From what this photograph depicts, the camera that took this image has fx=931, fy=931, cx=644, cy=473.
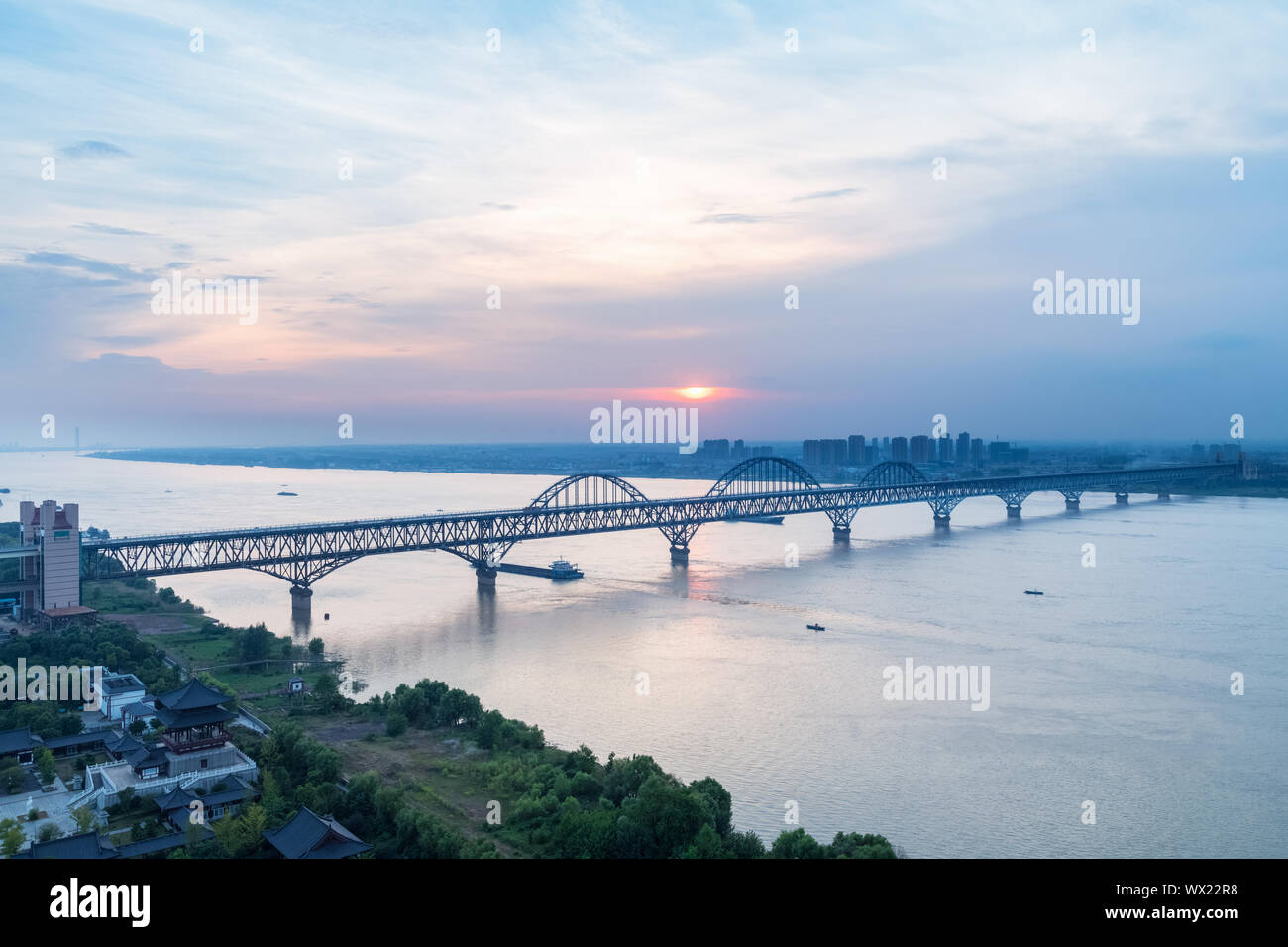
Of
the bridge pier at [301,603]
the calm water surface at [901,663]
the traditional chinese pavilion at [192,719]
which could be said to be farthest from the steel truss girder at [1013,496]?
the traditional chinese pavilion at [192,719]

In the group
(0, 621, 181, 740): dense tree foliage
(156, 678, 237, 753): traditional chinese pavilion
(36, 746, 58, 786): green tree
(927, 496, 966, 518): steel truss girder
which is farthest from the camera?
(927, 496, 966, 518): steel truss girder

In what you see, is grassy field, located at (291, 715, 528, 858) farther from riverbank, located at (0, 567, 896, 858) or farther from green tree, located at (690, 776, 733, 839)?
green tree, located at (690, 776, 733, 839)

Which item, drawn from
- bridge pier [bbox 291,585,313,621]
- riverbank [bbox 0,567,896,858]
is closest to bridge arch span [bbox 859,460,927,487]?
bridge pier [bbox 291,585,313,621]

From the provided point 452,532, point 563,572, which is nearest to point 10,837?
point 452,532

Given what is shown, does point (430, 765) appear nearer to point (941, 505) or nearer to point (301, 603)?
point (301, 603)

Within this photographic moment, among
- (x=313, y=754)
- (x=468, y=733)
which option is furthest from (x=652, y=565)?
(x=313, y=754)
